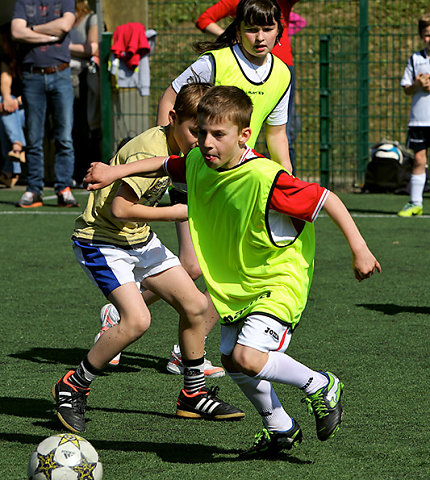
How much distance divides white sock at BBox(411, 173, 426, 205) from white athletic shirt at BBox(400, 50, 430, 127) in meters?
0.57

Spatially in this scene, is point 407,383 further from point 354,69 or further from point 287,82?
point 354,69

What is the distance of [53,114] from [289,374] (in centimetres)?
777

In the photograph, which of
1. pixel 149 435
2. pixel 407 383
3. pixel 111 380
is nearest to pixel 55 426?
pixel 149 435

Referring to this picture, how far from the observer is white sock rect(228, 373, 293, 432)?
350cm

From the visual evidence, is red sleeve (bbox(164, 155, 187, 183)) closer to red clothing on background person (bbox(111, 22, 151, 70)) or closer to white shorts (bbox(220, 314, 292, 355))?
white shorts (bbox(220, 314, 292, 355))

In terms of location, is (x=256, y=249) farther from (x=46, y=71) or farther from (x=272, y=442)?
(x=46, y=71)

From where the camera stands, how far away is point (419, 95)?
10.3 meters

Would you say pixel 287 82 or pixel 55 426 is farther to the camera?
pixel 287 82

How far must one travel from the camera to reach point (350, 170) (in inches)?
529

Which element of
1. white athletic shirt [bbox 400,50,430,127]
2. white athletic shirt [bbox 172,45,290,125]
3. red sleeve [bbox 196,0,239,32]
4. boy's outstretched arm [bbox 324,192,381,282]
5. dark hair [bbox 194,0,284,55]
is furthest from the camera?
white athletic shirt [bbox 400,50,430,127]

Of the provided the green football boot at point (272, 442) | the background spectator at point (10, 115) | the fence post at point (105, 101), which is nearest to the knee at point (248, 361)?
the green football boot at point (272, 442)

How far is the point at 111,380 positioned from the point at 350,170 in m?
9.27

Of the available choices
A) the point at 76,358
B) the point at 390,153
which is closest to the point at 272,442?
the point at 76,358

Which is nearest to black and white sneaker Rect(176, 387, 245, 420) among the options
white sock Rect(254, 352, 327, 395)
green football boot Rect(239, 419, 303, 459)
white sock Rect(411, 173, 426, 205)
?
green football boot Rect(239, 419, 303, 459)
